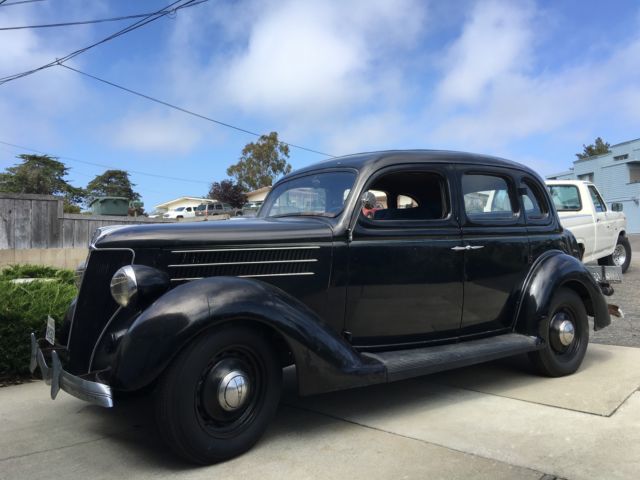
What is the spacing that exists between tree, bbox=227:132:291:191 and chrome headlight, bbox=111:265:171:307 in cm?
3882

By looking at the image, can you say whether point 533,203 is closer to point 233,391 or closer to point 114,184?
point 233,391

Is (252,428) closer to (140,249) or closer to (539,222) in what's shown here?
(140,249)

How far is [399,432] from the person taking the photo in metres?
3.40

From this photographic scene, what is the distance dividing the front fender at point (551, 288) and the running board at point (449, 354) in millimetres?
171

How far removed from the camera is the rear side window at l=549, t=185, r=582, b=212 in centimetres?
1009

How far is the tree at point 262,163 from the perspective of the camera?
41.8 metres

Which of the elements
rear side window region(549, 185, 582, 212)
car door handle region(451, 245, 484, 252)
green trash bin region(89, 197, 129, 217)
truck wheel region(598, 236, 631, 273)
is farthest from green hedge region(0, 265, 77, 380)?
truck wheel region(598, 236, 631, 273)

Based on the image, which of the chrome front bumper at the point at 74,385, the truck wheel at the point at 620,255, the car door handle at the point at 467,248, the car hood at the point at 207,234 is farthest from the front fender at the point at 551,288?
the truck wheel at the point at 620,255

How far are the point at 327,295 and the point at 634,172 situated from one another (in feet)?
131

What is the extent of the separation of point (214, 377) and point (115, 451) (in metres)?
0.83

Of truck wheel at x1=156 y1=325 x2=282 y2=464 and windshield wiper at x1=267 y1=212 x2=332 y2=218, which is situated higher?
windshield wiper at x1=267 y1=212 x2=332 y2=218

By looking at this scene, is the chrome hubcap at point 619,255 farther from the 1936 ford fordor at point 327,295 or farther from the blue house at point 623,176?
the blue house at point 623,176

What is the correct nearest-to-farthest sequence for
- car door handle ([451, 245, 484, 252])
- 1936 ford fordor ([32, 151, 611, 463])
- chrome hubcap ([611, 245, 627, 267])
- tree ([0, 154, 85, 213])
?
1936 ford fordor ([32, 151, 611, 463]), car door handle ([451, 245, 484, 252]), chrome hubcap ([611, 245, 627, 267]), tree ([0, 154, 85, 213])

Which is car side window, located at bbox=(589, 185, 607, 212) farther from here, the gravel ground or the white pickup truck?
the gravel ground
